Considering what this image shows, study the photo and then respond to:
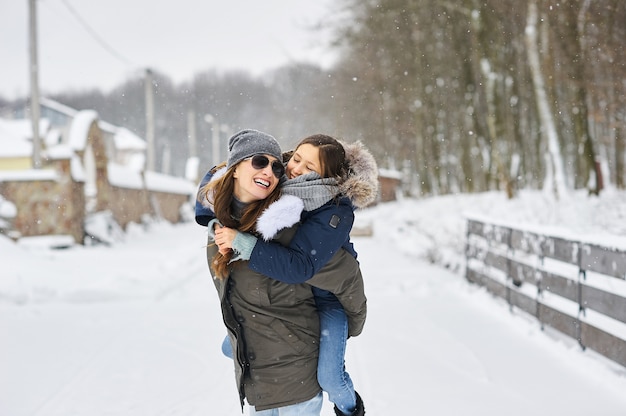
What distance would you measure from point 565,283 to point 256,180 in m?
4.79

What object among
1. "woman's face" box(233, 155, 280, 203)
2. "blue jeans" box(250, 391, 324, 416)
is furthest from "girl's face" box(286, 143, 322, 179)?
"blue jeans" box(250, 391, 324, 416)

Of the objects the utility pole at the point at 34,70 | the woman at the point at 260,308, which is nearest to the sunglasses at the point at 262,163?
the woman at the point at 260,308

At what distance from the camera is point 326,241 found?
8.31 ft

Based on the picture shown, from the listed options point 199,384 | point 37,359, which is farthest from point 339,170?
point 37,359

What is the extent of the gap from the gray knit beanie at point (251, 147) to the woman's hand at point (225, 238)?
0.28 m

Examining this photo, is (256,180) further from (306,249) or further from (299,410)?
(299,410)

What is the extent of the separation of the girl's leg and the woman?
Answer: 1.5 inches

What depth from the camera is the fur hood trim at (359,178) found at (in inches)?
103

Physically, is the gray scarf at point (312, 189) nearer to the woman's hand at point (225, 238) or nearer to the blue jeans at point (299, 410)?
the woman's hand at point (225, 238)

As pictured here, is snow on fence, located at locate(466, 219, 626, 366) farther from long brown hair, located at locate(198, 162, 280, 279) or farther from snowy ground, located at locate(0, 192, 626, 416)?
long brown hair, located at locate(198, 162, 280, 279)

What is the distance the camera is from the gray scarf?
256 centimetres

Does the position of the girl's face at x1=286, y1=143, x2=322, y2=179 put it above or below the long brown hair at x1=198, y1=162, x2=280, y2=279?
above

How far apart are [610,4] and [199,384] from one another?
14.8 m

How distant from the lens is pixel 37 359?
20.1 ft
